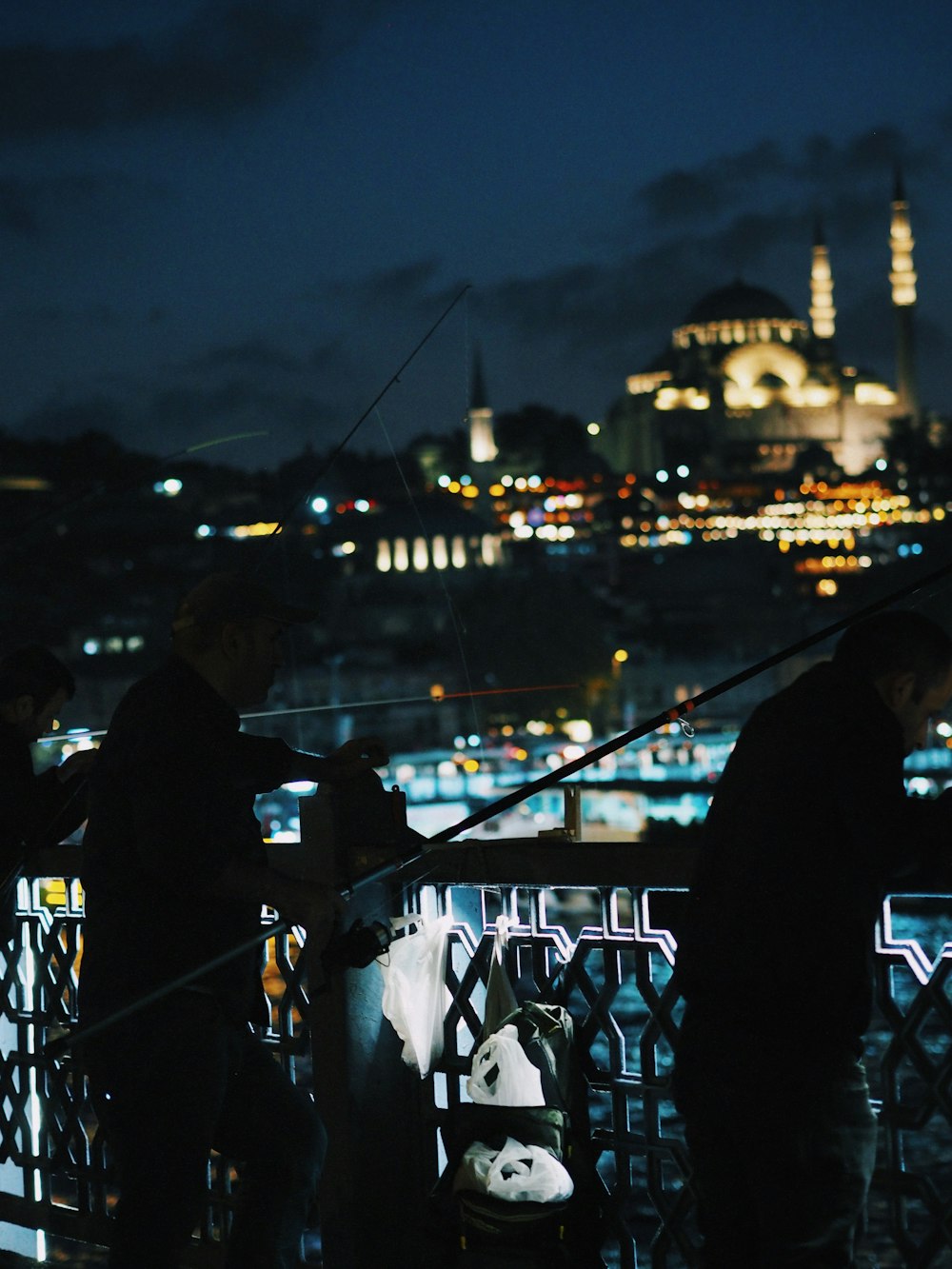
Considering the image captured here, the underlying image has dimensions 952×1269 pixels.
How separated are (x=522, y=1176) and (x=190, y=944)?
76cm

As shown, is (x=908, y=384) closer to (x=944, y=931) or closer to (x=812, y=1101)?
(x=944, y=931)

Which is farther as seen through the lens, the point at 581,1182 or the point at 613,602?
the point at 613,602

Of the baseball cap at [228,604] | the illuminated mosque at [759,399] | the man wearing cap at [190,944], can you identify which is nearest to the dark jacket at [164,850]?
the man wearing cap at [190,944]

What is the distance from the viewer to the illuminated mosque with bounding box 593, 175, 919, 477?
119 meters

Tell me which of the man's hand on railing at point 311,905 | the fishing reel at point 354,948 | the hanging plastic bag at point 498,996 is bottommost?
the hanging plastic bag at point 498,996

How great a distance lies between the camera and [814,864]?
231 centimetres

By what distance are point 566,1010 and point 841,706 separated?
1080mm

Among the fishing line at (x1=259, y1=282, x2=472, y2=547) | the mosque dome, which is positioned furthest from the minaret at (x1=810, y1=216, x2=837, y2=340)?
the fishing line at (x1=259, y1=282, x2=472, y2=547)

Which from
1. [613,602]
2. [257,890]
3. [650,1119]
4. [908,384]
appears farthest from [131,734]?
[908,384]

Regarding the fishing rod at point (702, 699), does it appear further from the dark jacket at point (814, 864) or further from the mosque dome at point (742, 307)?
the mosque dome at point (742, 307)

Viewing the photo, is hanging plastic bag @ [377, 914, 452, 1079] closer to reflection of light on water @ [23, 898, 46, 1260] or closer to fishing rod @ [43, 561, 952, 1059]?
fishing rod @ [43, 561, 952, 1059]

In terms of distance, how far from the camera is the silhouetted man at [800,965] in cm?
228

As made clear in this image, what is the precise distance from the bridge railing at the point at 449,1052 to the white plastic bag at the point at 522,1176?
127 millimetres

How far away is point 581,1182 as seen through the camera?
121 inches
